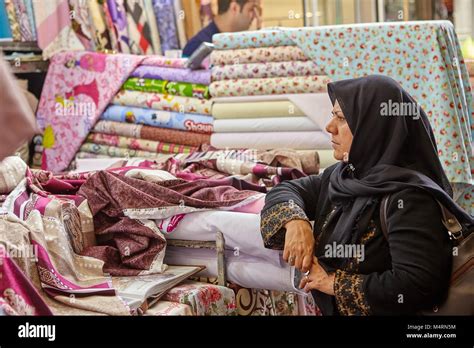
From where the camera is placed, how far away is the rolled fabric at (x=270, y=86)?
12.1ft

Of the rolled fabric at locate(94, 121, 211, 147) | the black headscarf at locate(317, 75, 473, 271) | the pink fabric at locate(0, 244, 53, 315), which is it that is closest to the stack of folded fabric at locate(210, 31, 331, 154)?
the rolled fabric at locate(94, 121, 211, 147)

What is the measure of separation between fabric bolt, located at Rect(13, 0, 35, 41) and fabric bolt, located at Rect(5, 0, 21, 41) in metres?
0.01

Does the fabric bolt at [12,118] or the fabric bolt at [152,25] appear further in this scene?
the fabric bolt at [152,25]

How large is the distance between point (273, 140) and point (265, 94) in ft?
0.75

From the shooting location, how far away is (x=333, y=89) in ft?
6.67

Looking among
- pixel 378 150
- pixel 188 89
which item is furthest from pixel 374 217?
pixel 188 89

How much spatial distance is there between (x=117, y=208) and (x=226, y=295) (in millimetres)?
442

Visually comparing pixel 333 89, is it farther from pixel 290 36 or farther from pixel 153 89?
pixel 153 89

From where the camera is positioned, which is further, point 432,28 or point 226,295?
point 432,28

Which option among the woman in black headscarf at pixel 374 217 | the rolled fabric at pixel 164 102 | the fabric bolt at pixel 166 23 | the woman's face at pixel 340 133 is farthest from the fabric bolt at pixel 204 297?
the fabric bolt at pixel 166 23

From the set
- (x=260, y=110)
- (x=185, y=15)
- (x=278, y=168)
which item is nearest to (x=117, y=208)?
(x=278, y=168)

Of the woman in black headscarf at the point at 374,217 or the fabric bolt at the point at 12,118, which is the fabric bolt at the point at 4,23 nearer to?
the woman in black headscarf at the point at 374,217

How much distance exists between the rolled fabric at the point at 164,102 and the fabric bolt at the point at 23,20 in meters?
0.59

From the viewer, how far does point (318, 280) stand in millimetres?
1972
